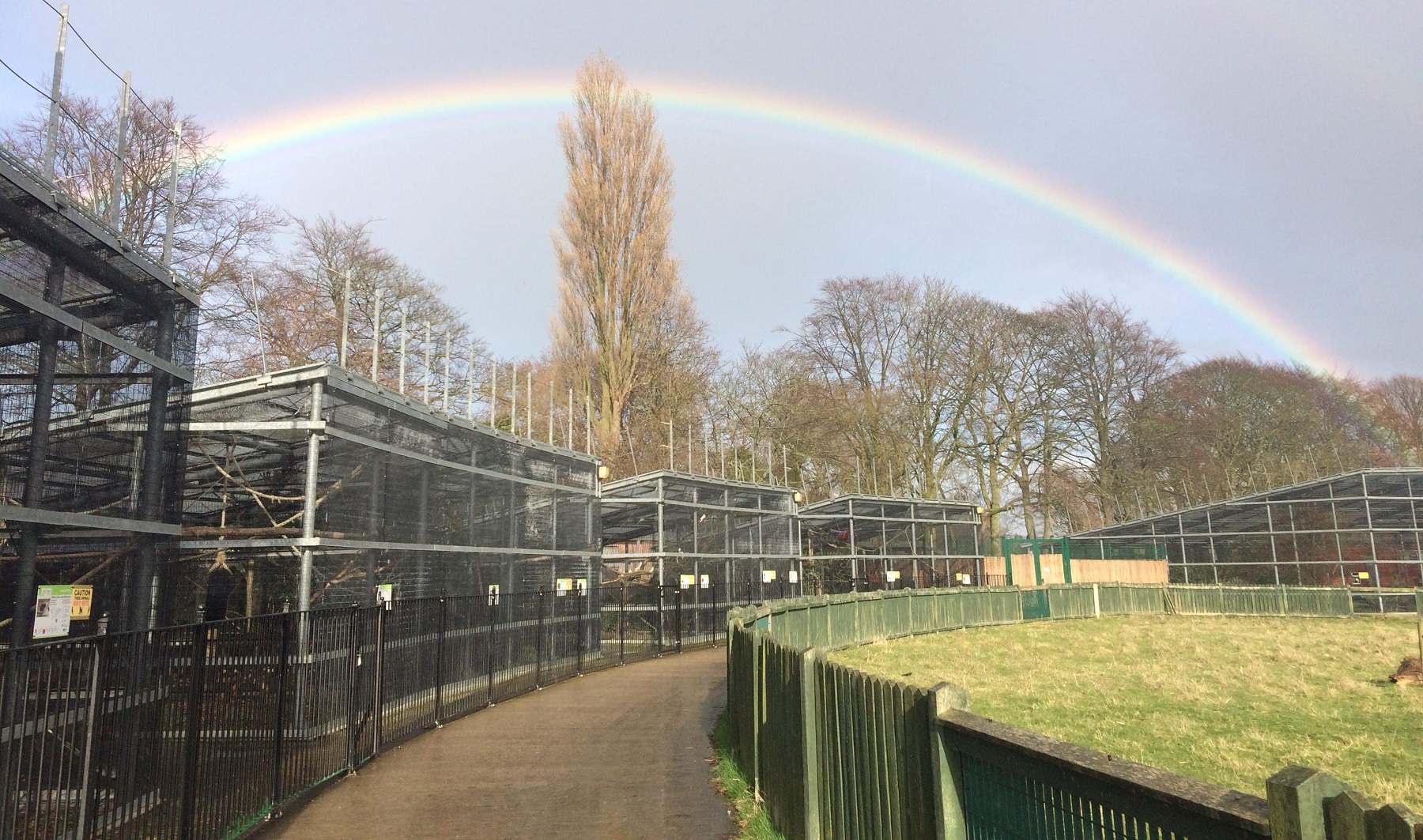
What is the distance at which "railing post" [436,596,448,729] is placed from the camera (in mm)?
11594

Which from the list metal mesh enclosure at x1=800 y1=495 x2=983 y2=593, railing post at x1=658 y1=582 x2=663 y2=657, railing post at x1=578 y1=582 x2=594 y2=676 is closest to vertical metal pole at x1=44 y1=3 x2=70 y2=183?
railing post at x1=578 y1=582 x2=594 y2=676

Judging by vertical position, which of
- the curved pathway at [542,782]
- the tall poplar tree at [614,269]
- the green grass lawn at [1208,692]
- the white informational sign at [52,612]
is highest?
the tall poplar tree at [614,269]

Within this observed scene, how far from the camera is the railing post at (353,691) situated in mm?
9109

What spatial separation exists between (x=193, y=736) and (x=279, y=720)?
1.36 meters

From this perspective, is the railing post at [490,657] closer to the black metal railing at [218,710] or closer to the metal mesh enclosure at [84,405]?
the black metal railing at [218,710]

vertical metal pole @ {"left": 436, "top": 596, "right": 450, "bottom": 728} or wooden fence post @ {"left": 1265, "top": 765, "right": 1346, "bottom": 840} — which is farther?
vertical metal pole @ {"left": 436, "top": 596, "right": 450, "bottom": 728}

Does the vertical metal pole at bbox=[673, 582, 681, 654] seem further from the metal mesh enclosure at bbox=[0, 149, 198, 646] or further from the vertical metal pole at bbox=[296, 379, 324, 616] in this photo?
the metal mesh enclosure at bbox=[0, 149, 198, 646]

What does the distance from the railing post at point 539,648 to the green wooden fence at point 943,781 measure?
597cm

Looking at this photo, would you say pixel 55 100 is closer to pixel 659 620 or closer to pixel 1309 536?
pixel 659 620

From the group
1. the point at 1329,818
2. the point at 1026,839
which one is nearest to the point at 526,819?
the point at 1026,839

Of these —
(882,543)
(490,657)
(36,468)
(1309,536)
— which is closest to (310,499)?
(490,657)

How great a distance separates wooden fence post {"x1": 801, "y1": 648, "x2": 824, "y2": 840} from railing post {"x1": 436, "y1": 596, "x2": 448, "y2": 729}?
22.8 feet

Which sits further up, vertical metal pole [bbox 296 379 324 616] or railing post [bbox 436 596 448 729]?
vertical metal pole [bbox 296 379 324 616]

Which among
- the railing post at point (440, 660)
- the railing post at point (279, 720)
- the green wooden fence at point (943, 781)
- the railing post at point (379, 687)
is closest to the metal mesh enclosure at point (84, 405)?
the railing post at point (279, 720)
